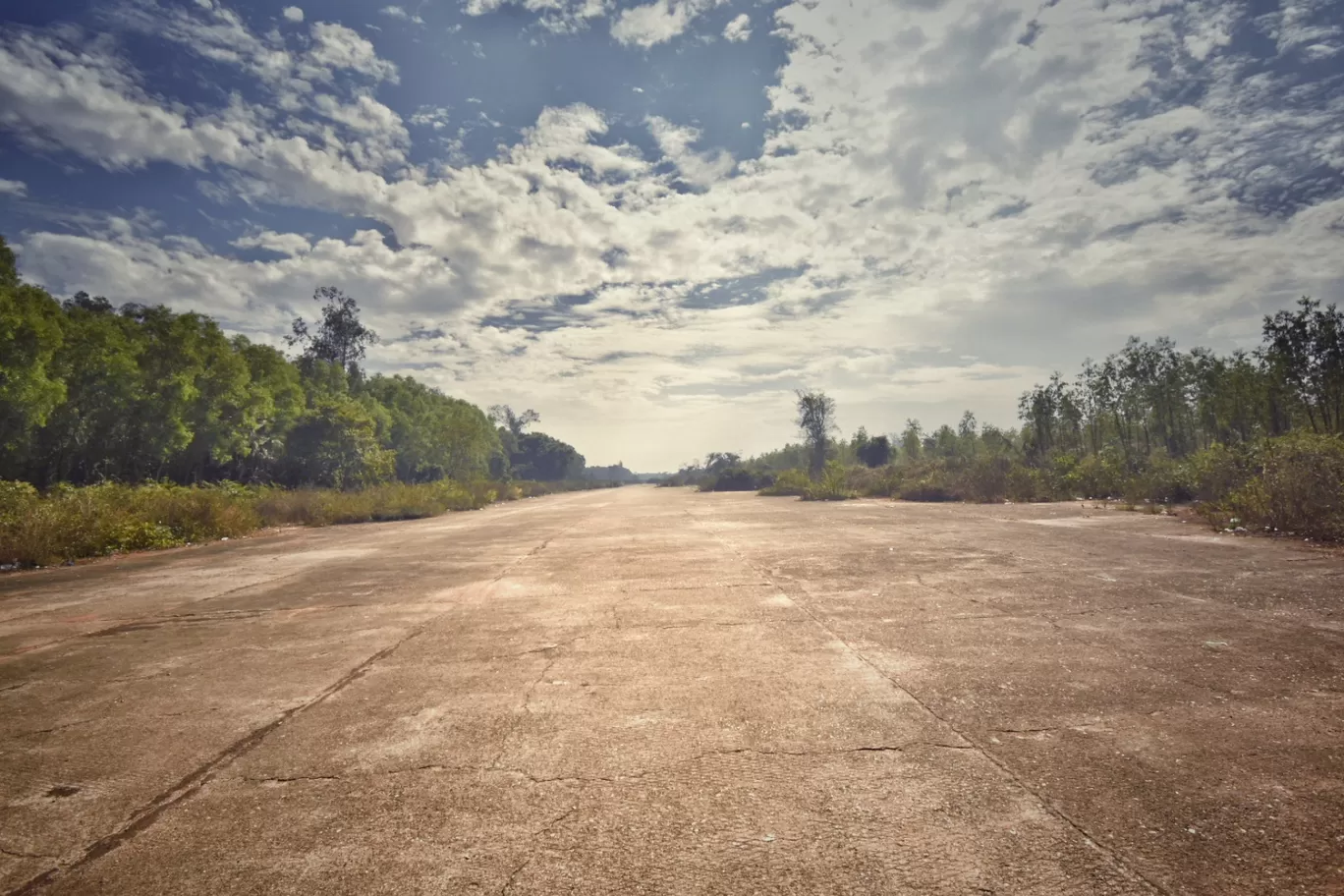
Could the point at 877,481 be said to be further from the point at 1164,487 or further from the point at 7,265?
the point at 7,265

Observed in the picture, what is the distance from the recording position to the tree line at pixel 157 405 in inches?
727

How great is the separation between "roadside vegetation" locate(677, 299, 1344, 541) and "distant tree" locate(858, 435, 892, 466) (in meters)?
8.07

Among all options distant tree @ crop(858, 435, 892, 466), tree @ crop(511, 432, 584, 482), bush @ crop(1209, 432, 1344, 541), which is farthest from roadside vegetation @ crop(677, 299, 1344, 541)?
tree @ crop(511, 432, 584, 482)

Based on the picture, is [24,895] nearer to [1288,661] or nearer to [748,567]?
[1288,661]

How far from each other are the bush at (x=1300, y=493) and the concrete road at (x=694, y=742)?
14.4 feet

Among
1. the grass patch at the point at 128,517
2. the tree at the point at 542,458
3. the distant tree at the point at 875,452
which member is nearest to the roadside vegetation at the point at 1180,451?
the distant tree at the point at 875,452

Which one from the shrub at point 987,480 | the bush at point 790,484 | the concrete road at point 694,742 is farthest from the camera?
the bush at point 790,484

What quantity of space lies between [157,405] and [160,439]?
1570 mm

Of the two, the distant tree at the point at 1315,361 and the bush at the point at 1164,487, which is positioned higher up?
the distant tree at the point at 1315,361

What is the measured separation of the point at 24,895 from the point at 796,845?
2.53 meters

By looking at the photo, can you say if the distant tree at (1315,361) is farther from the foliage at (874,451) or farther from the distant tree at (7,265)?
the distant tree at (7,265)

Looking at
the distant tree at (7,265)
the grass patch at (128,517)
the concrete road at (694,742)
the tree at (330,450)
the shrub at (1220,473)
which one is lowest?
the concrete road at (694,742)

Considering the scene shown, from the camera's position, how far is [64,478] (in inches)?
938

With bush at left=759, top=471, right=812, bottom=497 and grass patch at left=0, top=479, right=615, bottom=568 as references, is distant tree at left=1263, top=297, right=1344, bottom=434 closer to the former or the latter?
bush at left=759, top=471, right=812, bottom=497
